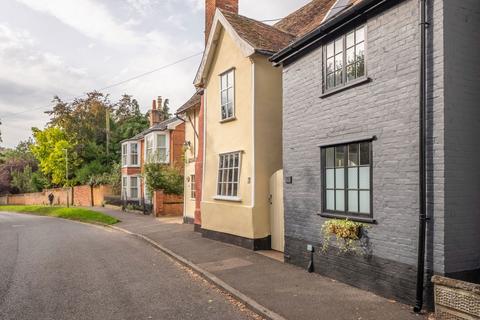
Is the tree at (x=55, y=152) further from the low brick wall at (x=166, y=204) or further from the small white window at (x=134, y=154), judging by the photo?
the low brick wall at (x=166, y=204)

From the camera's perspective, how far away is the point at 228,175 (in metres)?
13.6

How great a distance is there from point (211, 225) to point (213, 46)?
6660 millimetres

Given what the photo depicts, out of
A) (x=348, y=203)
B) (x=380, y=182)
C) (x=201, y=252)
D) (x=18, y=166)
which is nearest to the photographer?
(x=380, y=182)

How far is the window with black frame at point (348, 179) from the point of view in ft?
25.2

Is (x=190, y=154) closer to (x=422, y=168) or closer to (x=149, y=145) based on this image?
(x=149, y=145)

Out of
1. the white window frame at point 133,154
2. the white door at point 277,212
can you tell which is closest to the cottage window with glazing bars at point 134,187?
the white window frame at point 133,154

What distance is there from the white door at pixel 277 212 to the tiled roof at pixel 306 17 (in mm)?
5547

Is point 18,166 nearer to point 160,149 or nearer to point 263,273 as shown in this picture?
point 160,149

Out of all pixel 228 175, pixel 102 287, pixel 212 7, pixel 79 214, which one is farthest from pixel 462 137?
pixel 79 214

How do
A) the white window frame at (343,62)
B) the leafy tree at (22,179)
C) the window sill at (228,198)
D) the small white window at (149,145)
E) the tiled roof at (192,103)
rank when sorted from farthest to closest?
the leafy tree at (22,179) < the small white window at (149,145) < the tiled roof at (192,103) < the window sill at (228,198) < the white window frame at (343,62)

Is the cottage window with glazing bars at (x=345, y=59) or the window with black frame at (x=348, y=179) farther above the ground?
the cottage window with glazing bars at (x=345, y=59)

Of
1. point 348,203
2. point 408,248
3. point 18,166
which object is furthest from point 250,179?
point 18,166

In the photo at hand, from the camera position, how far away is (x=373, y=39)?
7.60m

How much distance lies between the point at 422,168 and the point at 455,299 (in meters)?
2.01
